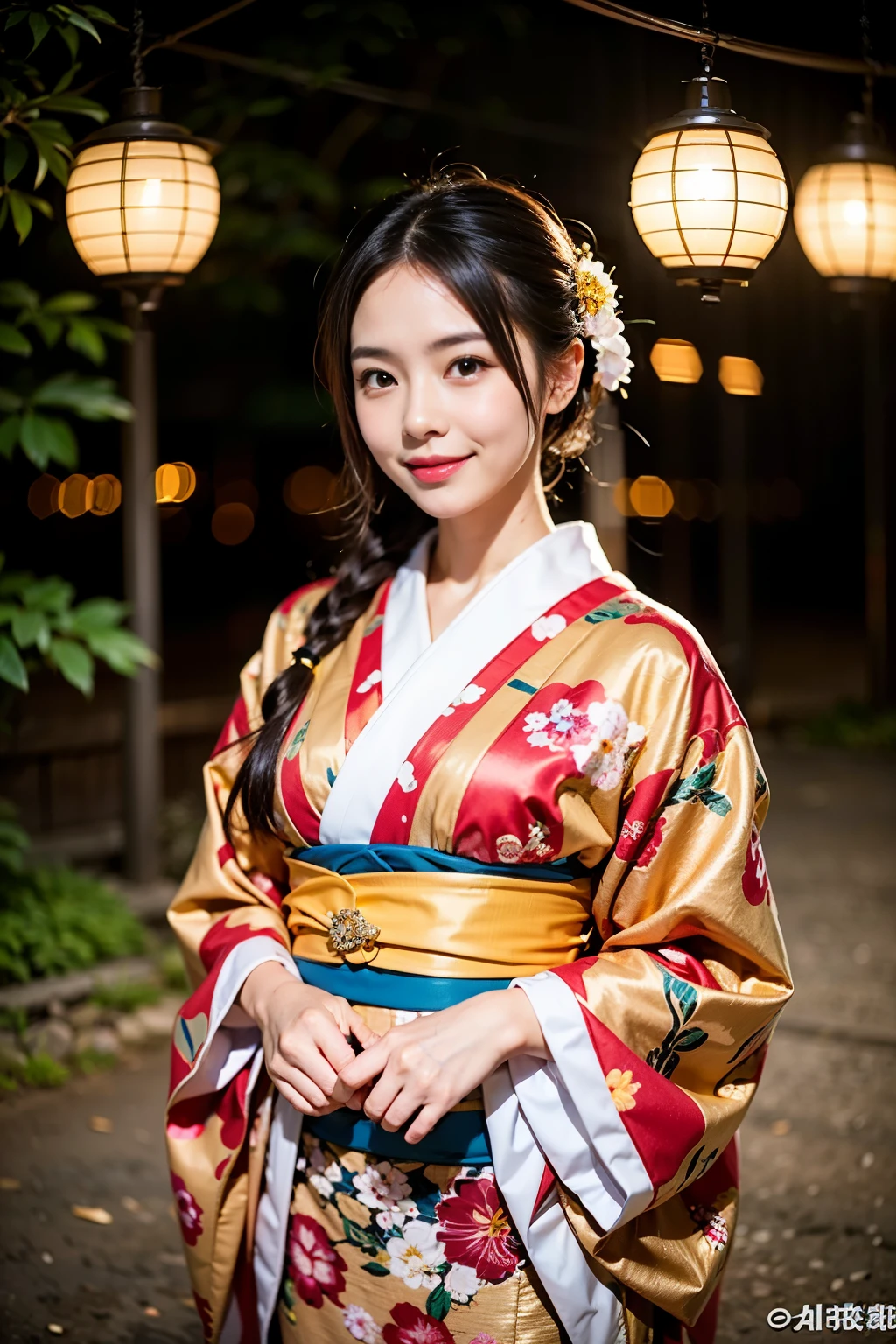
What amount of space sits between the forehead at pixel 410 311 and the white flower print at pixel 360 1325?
1472 mm

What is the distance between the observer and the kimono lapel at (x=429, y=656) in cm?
199

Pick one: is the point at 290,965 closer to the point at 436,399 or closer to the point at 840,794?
the point at 436,399

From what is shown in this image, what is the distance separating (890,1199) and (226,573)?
21960 mm

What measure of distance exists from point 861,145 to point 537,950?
3.12m

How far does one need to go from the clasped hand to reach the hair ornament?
586mm

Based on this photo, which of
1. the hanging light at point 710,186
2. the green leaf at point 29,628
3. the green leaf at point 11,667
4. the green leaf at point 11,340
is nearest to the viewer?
the hanging light at point 710,186

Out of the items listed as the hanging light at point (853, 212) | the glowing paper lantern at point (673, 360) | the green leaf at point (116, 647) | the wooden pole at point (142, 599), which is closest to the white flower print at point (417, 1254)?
the glowing paper lantern at point (673, 360)

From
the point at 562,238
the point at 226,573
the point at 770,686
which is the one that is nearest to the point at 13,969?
the point at 562,238

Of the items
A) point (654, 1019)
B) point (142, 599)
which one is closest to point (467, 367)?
point (654, 1019)

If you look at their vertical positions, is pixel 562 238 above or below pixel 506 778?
above

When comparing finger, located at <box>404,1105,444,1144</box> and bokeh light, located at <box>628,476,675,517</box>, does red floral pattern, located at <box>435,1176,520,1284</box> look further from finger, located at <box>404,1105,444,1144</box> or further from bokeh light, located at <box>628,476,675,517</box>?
bokeh light, located at <box>628,476,675,517</box>

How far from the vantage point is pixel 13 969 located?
4.84m

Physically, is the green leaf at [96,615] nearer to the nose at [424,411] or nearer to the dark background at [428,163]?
the dark background at [428,163]

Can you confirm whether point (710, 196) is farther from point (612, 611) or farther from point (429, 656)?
point (429, 656)
